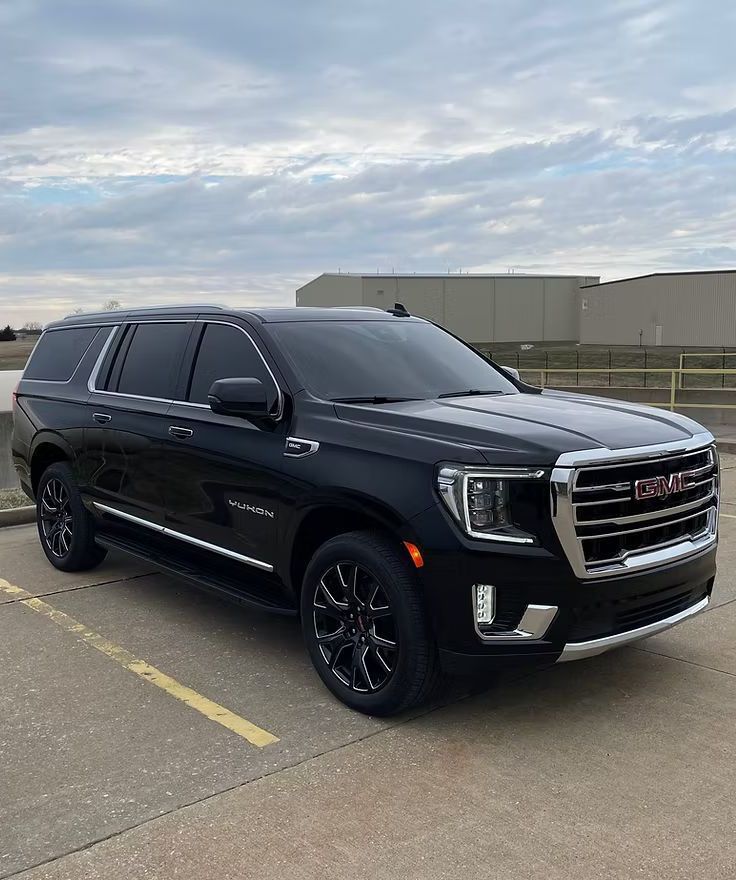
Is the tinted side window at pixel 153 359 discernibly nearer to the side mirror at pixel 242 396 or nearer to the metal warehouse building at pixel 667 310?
the side mirror at pixel 242 396

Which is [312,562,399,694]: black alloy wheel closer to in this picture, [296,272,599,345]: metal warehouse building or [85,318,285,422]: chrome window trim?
[85,318,285,422]: chrome window trim

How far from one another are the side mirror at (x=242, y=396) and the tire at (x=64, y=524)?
237 cm

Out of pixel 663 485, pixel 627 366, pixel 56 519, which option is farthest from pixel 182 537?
pixel 627 366

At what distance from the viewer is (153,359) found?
5902mm

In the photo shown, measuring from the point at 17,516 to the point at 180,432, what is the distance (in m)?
4.41

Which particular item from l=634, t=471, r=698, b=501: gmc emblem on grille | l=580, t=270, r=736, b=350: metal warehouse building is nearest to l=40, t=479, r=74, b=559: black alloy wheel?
l=634, t=471, r=698, b=501: gmc emblem on grille

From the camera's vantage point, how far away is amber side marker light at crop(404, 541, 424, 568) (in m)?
3.91

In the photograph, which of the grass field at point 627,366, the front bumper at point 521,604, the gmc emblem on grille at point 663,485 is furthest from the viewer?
the grass field at point 627,366

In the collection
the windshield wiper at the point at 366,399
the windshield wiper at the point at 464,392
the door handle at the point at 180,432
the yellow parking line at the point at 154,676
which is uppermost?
the windshield wiper at the point at 464,392

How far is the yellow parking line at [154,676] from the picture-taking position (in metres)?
4.12

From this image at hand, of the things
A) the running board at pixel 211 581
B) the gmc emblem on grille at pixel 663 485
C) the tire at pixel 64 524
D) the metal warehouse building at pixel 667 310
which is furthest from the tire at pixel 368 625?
the metal warehouse building at pixel 667 310

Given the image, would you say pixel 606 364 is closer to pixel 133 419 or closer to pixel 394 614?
pixel 133 419

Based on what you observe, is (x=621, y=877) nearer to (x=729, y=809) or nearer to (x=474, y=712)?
(x=729, y=809)

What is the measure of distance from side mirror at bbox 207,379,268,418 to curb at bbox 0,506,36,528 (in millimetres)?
5104
